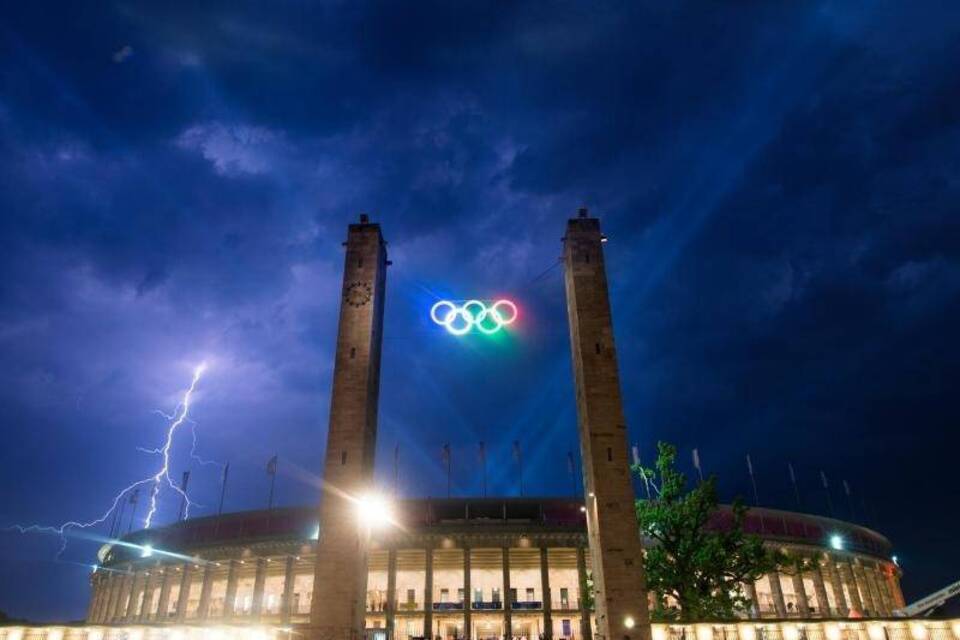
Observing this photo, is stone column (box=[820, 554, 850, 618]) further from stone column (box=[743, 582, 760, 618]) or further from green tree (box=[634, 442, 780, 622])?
green tree (box=[634, 442, 780, 622])

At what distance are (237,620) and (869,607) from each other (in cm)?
8248

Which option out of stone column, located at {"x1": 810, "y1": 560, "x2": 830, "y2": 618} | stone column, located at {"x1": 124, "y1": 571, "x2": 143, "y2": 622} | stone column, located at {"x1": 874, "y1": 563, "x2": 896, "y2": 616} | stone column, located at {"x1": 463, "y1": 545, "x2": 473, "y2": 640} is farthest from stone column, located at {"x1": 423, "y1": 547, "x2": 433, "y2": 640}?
stone column, located at {"x1": 874, "y1": 563, "x2": 896, "y2": 616}

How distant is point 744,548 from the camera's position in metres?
33.6

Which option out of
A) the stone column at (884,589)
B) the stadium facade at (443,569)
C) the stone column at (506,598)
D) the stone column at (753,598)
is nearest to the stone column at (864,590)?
the stone column at (884,589)

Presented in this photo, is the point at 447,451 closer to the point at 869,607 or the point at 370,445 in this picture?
the point at 370,445

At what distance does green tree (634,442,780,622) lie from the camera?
3266 centimetres

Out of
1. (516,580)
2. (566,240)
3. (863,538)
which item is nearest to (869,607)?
(863,538)

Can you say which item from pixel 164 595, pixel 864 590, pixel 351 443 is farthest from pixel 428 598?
pixel 864 590

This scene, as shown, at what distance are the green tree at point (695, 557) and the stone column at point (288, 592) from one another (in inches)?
1765

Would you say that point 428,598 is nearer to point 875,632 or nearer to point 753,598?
point 753,598

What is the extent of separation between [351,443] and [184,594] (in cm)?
5214

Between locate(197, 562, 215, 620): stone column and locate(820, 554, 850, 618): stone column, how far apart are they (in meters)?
74.5

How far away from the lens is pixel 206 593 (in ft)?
232

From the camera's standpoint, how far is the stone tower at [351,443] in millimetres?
A: 32594
